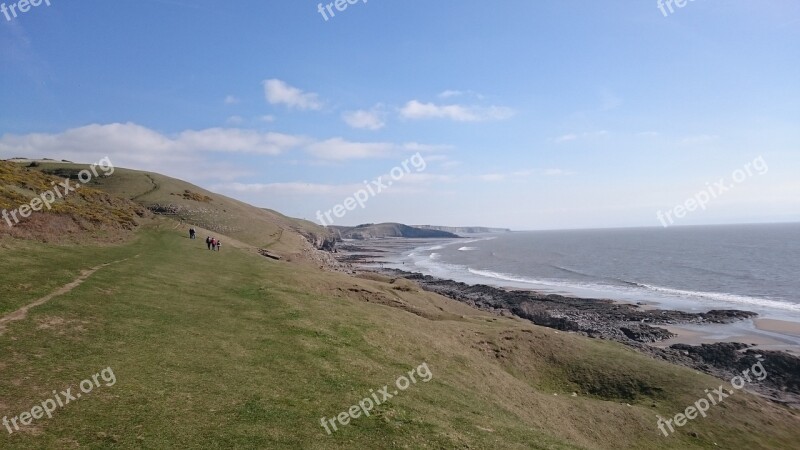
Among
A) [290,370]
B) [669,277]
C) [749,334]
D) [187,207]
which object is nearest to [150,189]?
[187,207]

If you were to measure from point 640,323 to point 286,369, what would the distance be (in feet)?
201

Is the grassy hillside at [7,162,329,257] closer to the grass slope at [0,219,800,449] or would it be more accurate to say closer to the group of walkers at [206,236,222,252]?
the group of walkers at [206,236,222,252]

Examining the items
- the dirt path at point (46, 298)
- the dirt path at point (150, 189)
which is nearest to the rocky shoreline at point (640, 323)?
the dirt path at point (46, 298)

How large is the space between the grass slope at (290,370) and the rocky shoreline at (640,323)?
1386 cm

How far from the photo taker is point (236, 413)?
1516 cm

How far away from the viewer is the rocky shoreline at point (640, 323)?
43094mm

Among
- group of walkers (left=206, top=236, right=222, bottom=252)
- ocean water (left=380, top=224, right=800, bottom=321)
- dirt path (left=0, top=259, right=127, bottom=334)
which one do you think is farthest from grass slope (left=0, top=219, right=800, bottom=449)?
ocean water (left=380, top=224, right=800, bottom=321)

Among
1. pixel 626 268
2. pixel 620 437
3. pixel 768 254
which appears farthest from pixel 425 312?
pixel 768 254

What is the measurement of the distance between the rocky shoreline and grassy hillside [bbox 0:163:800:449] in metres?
12.9

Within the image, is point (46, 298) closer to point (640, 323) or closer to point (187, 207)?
point (187, 207)

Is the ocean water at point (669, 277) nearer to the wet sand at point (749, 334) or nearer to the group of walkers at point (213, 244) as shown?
the wet sand at point (749, 334)

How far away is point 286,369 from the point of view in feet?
64.6

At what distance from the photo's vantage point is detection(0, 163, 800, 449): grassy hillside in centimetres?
1446

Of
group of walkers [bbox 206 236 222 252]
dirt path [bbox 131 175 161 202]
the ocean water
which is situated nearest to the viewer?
group of walkers [bbox 206 236 222 252]
